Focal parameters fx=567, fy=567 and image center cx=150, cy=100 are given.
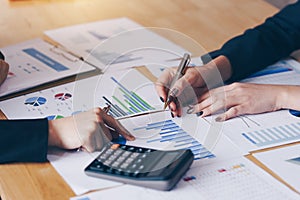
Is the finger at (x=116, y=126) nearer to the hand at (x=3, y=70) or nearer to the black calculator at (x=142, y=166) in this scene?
the black calculator at (x=142, y=166)

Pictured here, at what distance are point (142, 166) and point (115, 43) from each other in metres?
0.67

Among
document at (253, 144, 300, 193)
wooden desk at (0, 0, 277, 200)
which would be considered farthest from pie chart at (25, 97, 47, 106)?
document at (253, 144, 300, 193)

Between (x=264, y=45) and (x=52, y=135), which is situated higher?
(x=264, y=45)

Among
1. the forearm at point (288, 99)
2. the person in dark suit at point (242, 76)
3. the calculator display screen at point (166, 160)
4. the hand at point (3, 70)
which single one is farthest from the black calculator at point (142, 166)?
the hand at point (3, 70)

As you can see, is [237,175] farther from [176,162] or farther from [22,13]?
[22,13]

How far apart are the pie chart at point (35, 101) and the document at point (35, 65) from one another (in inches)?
2.2

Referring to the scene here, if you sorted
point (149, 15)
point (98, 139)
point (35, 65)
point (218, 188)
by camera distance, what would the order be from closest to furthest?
point (218, 188), point (98, 139), point (35, 65), point (149, 15)

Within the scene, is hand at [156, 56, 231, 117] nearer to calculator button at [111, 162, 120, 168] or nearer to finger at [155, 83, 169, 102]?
finger at [155, 83, 169, 102]

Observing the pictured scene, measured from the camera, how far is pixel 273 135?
112 centimetres

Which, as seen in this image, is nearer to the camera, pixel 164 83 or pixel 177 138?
pixel 177 138

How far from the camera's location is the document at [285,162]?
3.26 feet

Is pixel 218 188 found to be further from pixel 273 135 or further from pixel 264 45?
pixel 264 45

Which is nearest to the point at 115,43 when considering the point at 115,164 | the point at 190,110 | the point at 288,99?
the point at 190,110

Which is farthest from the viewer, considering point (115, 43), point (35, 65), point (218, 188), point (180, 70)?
point (115, 43)
